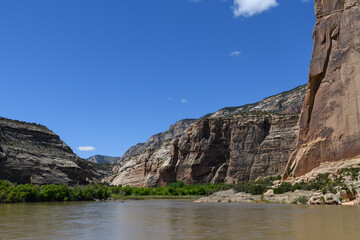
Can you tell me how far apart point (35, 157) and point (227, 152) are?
2392 inches

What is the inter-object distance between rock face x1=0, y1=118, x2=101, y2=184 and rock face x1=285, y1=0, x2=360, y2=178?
6700cm

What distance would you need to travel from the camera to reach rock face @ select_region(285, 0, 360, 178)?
56719 mm

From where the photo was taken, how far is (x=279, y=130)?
117 metres

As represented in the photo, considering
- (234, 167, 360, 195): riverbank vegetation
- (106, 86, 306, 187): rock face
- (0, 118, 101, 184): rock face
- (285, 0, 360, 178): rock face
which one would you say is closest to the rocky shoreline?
(234, 167, 360, 195): riverbank vegetation

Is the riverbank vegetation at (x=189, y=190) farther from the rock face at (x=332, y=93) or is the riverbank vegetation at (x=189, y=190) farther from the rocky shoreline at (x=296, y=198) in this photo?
the rock face at (x=332, y=93)

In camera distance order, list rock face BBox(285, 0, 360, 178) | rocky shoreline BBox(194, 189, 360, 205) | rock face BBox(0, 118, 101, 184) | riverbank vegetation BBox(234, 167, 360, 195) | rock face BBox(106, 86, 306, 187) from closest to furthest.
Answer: rocky shoreline BBox(194, 189, 360, 205), riverbank vegetation BBox(234, 167, 360, 195), rock face BBox(285, 0, 360, 178), rock face BBox(0, 118, 101, 184), rock face BBox(106, 86, 306, 187)

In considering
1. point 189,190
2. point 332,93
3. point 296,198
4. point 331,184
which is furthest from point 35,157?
point 331,184

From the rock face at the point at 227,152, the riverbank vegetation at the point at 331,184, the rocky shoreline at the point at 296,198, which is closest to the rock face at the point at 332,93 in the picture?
the riverbank vegetation at the point at 331,184

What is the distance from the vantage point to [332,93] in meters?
60.9

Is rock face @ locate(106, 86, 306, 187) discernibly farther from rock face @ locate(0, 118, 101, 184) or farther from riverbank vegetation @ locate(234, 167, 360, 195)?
riverbank vegetation @ locate(234, 167, 360, 195)

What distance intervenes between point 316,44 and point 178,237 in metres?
58.3

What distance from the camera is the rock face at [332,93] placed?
56.7 m

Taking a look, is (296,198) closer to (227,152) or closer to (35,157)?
(35,157)

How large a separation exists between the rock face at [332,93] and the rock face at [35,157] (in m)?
67.0
